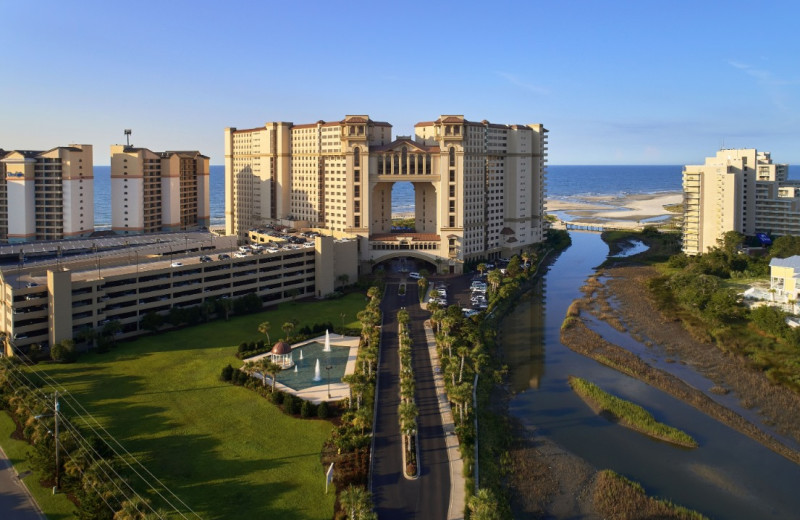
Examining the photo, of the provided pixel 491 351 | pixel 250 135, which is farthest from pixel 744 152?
pixel 250 135

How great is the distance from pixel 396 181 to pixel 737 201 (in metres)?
50.4

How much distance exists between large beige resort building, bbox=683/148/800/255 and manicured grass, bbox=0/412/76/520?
3521 inches

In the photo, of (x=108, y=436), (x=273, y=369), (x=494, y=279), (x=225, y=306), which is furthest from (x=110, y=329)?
(x=494, y=279)

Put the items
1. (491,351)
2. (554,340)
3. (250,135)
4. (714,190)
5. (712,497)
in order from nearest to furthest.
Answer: (712,497) → (491,351) → (554,340) → (714,190) → (250,135)

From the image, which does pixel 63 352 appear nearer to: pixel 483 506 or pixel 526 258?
pixel 483 506

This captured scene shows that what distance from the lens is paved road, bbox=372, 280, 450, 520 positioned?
3194cm

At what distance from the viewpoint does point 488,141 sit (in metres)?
98.4

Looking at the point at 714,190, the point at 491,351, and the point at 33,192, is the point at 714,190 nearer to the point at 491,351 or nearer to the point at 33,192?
the point at 491,351

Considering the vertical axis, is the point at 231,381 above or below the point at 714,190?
below

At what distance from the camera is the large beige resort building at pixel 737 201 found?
9531 cm

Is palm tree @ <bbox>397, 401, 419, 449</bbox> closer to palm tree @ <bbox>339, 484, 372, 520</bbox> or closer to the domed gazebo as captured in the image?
palm tree @ <bbox>339, 484, 372, 520</bbox>

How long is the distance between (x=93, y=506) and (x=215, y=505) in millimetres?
5427

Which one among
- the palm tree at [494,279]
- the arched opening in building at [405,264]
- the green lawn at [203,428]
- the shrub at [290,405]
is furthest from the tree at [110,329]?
the palm tree at [494,279]

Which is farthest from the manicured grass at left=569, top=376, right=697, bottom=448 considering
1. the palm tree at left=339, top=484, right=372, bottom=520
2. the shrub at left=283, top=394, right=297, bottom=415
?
the palm tree at left=339, top=484, right=372, bottom=520
